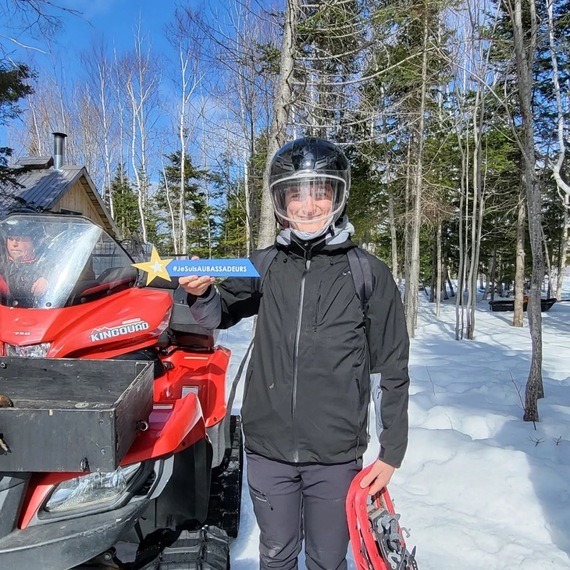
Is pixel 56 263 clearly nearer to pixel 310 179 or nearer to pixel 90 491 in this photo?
pixel 90 491

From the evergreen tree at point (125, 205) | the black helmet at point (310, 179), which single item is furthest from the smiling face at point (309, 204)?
the evergreen tree at point (125, 205)

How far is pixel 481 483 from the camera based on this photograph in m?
3.41

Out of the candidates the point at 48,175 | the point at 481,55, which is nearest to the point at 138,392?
the point at 481,55

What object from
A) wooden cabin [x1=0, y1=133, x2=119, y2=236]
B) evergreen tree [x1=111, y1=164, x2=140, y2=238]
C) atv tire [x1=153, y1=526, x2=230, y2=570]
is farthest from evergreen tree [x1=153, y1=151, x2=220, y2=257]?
atv tire [x1=153, y1=526, x2=230, y2=570]

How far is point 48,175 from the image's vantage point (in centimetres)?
1845

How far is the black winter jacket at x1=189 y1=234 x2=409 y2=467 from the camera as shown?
5.54ft

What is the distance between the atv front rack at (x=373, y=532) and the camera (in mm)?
1690

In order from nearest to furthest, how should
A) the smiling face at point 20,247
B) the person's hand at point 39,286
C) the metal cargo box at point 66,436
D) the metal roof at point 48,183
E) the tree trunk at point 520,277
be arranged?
the metal cargo box at point 66,436, the person's hand at point 39,286, the smiling face at point 20,247, the metal roof at point 48,183, the tree trunk at point 520,277

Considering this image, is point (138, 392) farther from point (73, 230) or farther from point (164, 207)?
point (164, 207)

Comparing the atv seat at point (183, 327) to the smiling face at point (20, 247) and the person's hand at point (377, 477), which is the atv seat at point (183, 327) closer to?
the smiling face at point (20, 247)

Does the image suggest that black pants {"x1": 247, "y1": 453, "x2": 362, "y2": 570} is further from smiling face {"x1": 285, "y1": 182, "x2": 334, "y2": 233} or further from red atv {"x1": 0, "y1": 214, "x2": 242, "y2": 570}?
smiling face {"x1": 285, "y1": 182, "x2": 334, "y2": 233}

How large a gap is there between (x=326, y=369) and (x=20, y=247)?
6.42ft

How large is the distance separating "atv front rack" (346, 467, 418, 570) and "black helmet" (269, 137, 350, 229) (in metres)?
1.01

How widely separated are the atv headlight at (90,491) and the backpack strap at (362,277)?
1023mm
